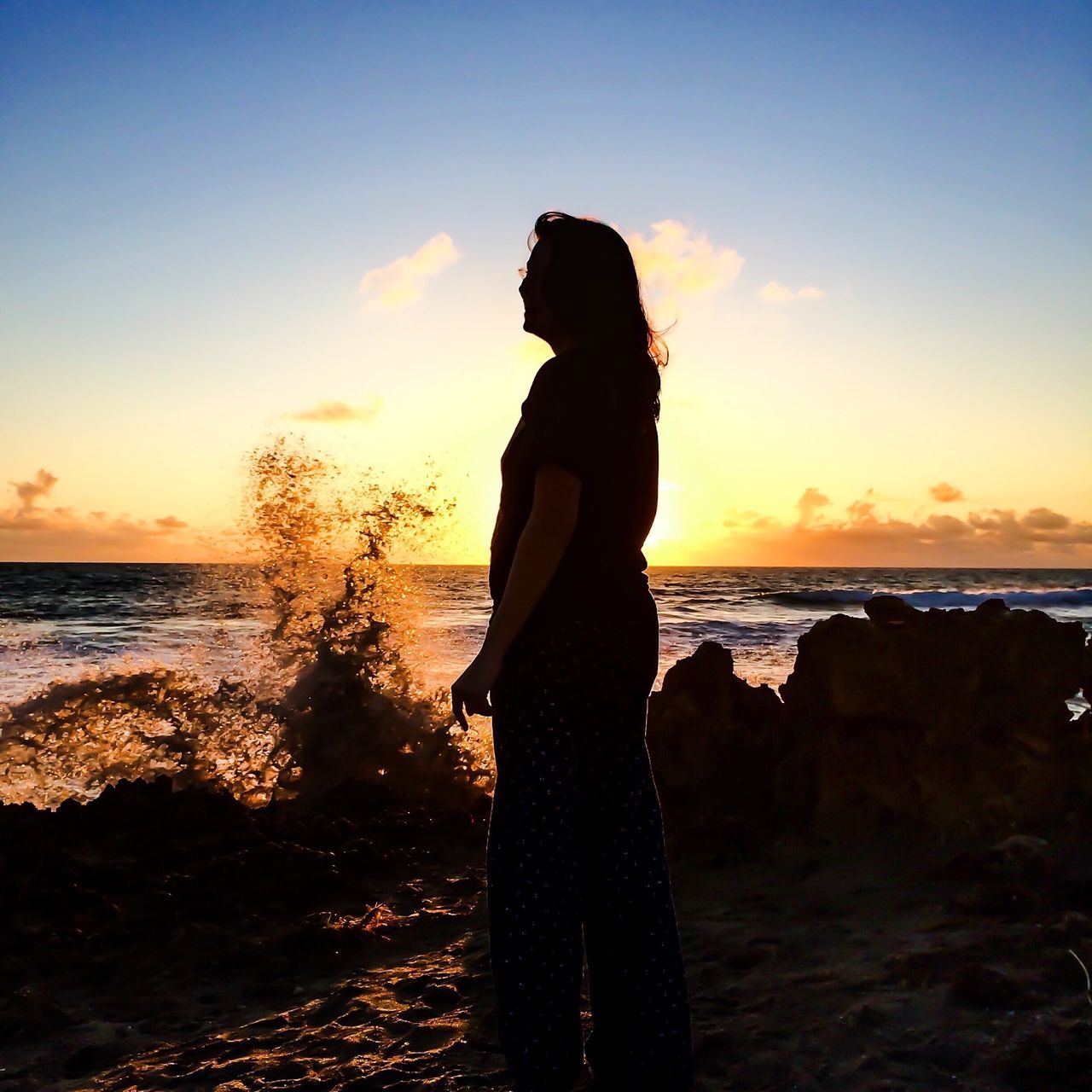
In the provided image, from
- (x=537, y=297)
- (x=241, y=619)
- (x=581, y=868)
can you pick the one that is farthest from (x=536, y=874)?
(x=241, y=619)

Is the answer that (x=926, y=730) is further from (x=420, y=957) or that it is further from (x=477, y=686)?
(x=477, y=686)

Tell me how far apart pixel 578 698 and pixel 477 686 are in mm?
234

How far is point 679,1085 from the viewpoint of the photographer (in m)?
2.07

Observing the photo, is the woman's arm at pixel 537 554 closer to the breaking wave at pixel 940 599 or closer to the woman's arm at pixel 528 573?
the woman's arm at pixel 528 573

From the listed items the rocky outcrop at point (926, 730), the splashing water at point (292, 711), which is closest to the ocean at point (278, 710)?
the splashing water at point (292, 711)

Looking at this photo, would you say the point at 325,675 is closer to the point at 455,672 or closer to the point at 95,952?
the point at 95,952

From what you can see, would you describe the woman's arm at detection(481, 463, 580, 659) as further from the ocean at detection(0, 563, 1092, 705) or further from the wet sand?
the ocean at detection(0, 563, 1092, 705)

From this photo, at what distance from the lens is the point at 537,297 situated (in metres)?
2.14

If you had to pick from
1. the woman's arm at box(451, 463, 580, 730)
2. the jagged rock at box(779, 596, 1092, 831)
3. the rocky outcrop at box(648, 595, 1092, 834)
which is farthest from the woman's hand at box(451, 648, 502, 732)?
the jagged rock at box(779, 596, 1092, 831)

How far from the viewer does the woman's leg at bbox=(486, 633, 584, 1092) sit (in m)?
1.92

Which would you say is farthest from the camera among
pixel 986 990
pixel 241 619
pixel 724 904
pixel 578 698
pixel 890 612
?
pixel 241 619

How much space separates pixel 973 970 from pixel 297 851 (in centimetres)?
264

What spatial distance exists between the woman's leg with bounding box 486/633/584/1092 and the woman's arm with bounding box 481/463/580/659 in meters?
0.08

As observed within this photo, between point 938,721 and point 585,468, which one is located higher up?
point 585,468
